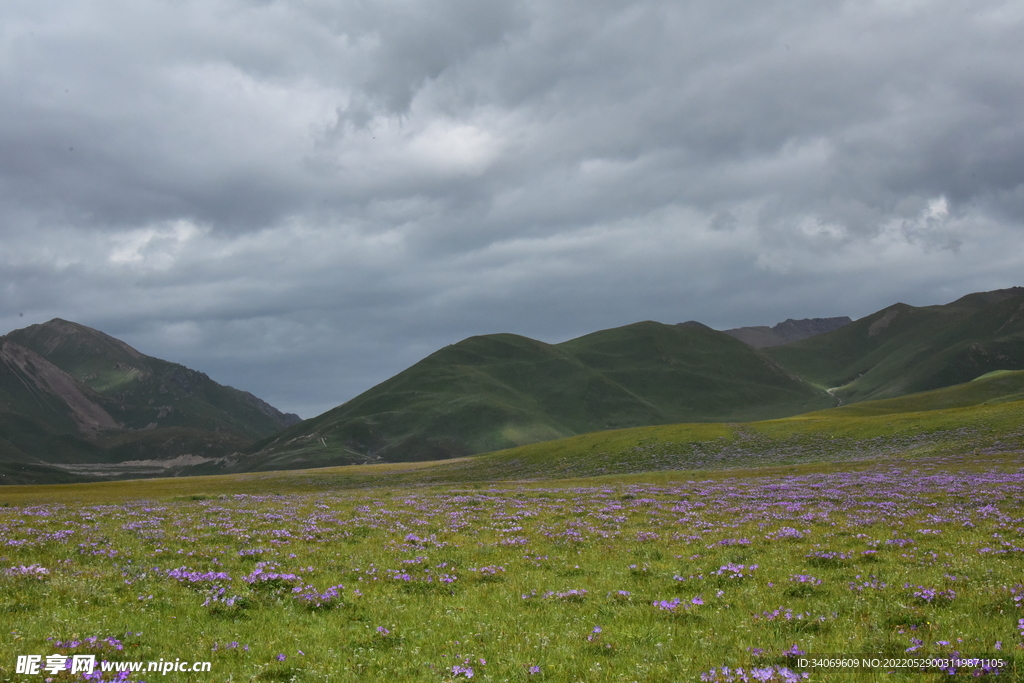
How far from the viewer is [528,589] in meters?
15.0

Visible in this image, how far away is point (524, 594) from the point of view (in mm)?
14383

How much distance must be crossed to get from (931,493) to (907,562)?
2070 centimetres

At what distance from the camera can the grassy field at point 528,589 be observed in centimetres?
1011

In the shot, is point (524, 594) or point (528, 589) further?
point (528, 589)

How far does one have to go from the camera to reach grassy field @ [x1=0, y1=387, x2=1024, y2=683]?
10109 mm

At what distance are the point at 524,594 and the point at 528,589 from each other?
59cm

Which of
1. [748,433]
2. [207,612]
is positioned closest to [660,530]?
[207,612]

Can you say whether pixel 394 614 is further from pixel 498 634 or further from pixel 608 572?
pixel 608 572

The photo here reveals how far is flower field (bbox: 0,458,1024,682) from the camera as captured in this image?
10094mm

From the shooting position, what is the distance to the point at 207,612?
12891mm

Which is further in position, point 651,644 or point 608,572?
point 608,572

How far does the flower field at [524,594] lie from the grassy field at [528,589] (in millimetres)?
65

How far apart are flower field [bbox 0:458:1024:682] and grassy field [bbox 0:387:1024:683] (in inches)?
2.6

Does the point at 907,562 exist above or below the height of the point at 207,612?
below
